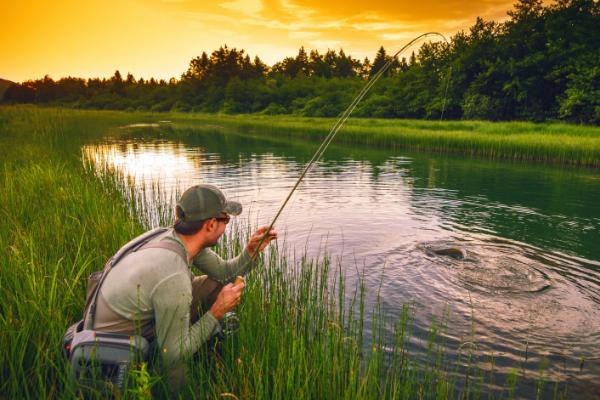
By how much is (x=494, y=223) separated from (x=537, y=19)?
141 ft

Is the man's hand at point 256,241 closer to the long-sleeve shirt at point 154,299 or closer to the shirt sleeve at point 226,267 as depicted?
the shirt sleeve at point 226,267

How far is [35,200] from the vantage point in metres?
6.54

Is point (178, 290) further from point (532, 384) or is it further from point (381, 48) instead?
point (381, 48)

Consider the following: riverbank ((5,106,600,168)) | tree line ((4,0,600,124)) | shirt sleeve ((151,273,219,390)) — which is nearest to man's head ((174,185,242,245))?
shirt sleeve ((151,273,219,390))

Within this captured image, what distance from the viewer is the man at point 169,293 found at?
2508 mm

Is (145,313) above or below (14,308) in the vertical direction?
above

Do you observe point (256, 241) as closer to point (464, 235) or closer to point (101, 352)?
point (101, 352)

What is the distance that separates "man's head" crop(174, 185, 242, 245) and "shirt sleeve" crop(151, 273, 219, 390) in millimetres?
428

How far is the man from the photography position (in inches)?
98.7

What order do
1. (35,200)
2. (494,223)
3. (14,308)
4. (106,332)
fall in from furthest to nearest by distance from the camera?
(494,223) → (35,200) → (14,308) → (106,332)

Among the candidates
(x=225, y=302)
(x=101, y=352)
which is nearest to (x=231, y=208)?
(x=225, y=302)

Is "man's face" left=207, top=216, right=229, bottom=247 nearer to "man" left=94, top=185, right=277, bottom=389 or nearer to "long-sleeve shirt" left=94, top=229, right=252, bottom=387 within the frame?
"man" left=94, top=185, right=277, bottom=389

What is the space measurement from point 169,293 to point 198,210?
62 centimetres

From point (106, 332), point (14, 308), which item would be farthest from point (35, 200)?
point (106, 332)
